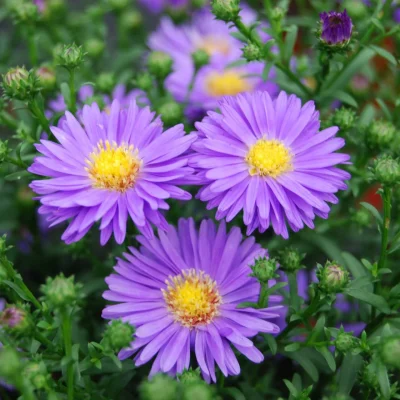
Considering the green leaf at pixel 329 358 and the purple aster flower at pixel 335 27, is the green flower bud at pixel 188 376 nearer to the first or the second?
the green leaf at pixel 329 358

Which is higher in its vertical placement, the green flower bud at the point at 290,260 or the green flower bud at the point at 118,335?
the green flower bud at the point at 290,260

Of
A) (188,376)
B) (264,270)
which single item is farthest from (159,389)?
(264,270)

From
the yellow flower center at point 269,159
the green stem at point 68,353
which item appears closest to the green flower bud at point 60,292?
the green stem at point 68,353

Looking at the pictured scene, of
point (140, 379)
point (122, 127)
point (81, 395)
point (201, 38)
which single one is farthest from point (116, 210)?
point (201, 38)

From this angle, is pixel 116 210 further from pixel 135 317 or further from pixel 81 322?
pixel 81 322

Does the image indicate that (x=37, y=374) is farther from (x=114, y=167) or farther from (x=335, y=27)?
(x=335, y=27)

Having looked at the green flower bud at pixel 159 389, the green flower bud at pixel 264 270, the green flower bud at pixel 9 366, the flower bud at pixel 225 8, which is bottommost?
the green flower bud at pixel 9 366

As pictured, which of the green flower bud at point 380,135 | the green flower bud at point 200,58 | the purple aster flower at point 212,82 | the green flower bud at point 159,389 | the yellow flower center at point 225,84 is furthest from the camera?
the yellow flower center at point 225,84
